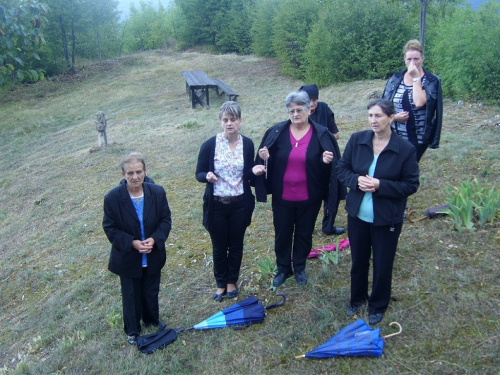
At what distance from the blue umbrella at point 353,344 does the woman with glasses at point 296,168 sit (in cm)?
98

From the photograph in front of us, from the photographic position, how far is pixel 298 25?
22391mm

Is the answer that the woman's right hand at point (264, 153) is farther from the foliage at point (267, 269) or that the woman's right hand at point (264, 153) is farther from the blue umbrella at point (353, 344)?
the blue umbrella at point (353, 344)

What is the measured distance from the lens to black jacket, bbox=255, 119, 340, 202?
352cm

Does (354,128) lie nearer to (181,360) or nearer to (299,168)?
(299,168)

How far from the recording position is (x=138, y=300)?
11.4 feet

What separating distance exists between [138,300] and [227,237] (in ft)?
2.99

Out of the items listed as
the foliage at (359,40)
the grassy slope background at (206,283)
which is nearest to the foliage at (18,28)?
the grassy slope background at (206,283)

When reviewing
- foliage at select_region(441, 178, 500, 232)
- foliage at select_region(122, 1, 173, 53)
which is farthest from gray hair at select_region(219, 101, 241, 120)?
foliage at select_region(122, 1, 173, 53)

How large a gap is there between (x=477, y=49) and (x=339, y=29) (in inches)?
310

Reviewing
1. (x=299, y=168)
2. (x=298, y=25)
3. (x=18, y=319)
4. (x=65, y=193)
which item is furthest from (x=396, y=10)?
(x=18, y=319)

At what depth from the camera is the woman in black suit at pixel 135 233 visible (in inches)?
126

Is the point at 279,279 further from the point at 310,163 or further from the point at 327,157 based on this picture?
the point at 327,157

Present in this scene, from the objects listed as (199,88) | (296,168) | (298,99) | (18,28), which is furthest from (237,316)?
(199,88)

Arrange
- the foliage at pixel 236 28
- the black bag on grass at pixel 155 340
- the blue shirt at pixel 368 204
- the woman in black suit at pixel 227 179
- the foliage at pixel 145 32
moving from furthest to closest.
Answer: the foliage at pixel 145 32
the foliage at pixel 236 28
the woman in black suit at pixel 227 179
the black bag on grass at pixel 155 340
the blue shirt at pixel 368 204
